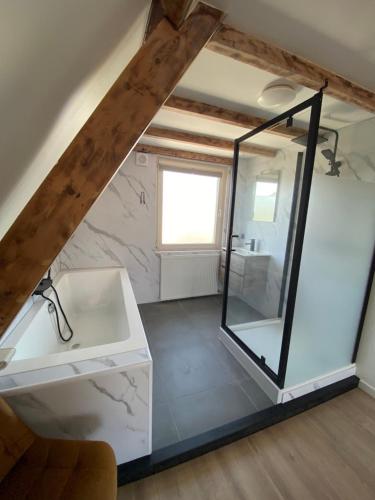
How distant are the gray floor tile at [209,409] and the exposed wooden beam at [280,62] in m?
2.26

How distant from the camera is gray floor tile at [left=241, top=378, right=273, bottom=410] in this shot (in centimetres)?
164

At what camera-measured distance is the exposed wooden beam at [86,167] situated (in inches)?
28.5

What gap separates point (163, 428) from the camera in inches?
56.1

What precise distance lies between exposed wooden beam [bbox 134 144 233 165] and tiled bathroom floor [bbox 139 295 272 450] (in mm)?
2229

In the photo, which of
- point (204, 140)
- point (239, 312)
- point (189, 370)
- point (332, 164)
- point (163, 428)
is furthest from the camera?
point (239, 312)

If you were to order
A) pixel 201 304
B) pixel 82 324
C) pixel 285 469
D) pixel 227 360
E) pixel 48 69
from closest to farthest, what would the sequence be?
pixel 48 69 → pixel 285 469 → pixel 227 360 → pixel 82 324 → pixel 201 304

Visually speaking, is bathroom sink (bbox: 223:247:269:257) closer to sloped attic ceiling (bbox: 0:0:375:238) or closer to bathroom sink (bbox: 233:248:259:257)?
bathroom sink (bbox: 233:248:259:257)

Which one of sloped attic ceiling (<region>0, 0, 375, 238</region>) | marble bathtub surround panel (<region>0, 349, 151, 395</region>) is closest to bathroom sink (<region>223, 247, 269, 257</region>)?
sloped attic ceiling (<region>0, 0, 375, 238</region>)

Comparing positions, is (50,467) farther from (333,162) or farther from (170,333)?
(333,162)

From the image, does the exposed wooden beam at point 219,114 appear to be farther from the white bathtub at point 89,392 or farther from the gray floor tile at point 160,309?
the gray floor tile at point 160,309

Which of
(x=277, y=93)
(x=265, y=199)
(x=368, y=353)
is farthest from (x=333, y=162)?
(x=368, y=353)

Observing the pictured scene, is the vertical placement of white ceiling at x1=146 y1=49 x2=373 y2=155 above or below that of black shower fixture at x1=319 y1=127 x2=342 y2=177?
above

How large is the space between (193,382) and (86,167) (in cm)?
186

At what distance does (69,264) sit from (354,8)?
3.26 meters
